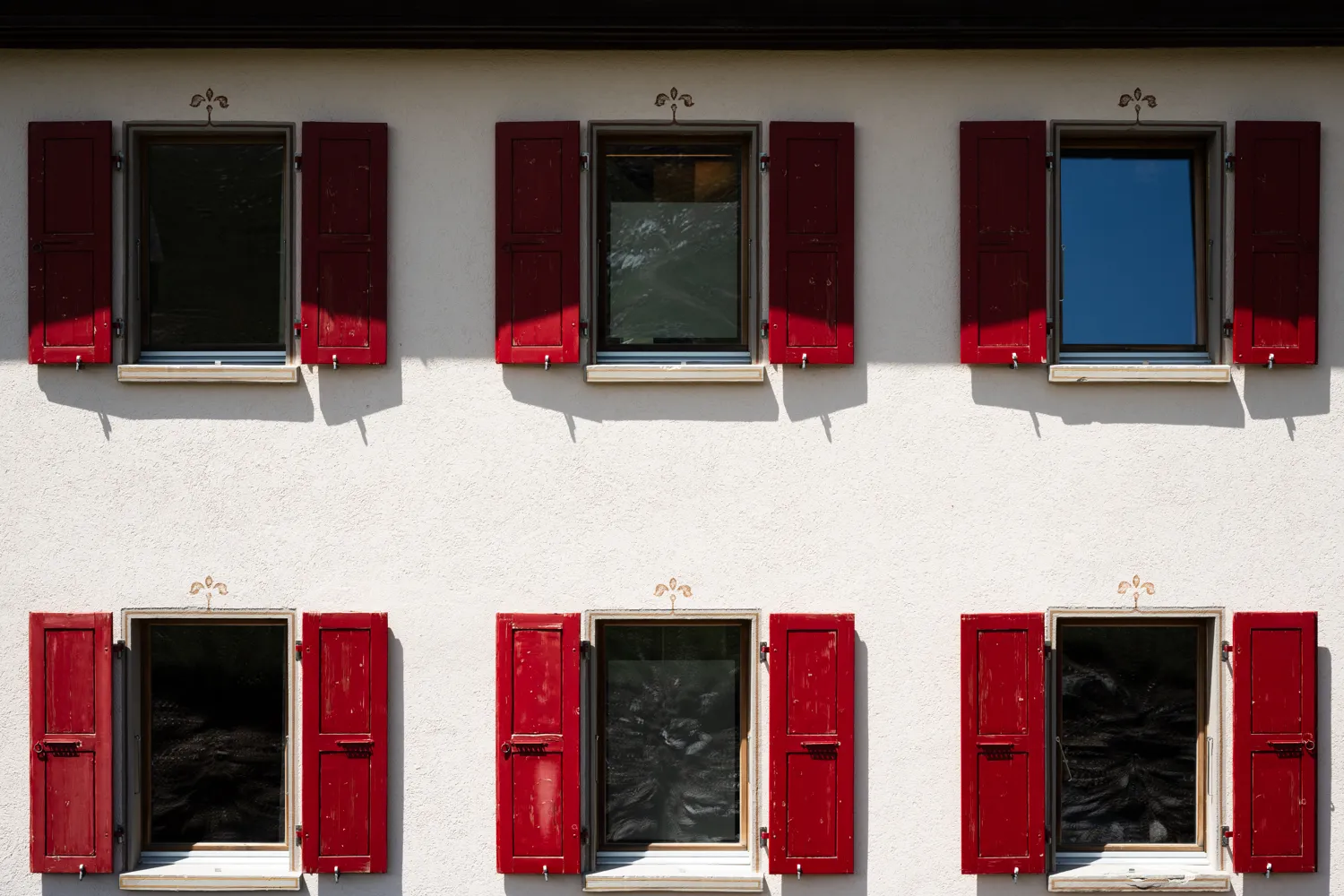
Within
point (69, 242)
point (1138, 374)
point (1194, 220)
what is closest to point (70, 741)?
point (69, 242)

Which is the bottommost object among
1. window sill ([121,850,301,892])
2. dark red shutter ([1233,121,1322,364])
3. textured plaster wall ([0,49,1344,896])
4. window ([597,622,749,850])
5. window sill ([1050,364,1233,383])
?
window sill ([121,850,301,892])

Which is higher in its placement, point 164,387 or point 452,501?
point 164,387

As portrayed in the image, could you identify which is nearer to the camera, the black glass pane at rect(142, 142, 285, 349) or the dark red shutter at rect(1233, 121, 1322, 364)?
the dark red shutter at rect(1233, 121, 1322, 364)

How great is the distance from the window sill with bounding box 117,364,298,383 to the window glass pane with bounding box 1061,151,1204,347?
15.2 ft

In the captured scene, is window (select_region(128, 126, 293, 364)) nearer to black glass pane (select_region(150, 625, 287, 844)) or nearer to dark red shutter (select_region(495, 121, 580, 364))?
dark red shutter (select_region(495, 121, 580, 364))

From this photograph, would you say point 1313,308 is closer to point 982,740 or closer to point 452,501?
point 982,740

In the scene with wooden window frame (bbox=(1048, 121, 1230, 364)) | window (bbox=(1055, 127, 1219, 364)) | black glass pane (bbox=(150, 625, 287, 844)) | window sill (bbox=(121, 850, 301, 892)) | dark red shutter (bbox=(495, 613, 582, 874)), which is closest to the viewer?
dark red shutter (bbox=(495, 613, 582, 874))

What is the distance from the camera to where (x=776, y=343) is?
6754 mm

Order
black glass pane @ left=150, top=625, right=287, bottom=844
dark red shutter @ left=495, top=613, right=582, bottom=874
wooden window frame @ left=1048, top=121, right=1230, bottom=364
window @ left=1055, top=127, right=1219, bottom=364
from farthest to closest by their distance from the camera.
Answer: window @ left=1055, top=127, right=1219, bottom=364 < black glass pane @ left=150, top=625, right=287, bottom=844 < wooden window frame @ left=1048, top=121, right=1230, bottom=364 < dark red shutter @ left=495, top=613, right=582, bottom=874

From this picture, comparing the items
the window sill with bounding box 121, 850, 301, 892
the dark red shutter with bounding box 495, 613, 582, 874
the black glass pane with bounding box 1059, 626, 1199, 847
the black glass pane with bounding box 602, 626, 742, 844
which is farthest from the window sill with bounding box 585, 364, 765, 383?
the window sill with bounding box 121, 850, 301, 892

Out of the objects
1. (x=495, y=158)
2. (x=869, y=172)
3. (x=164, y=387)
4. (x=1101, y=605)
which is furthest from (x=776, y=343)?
(x=164, y=387)

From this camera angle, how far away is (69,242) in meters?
6.75

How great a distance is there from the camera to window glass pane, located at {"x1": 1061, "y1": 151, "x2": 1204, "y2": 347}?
7164 mm

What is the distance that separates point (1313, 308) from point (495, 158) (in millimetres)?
4713
